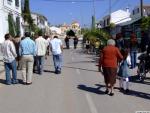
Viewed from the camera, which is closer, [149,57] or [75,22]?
[149,57]

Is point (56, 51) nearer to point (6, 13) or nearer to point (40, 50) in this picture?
point (40, 50)

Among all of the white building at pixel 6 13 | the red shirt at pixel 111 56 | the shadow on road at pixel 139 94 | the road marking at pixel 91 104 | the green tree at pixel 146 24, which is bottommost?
the road marking at pixel 91 104

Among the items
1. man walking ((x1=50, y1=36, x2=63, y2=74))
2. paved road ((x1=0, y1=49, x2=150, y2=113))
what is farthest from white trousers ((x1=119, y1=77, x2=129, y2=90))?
man walking ((x1=50, y1=36, x2=63, y2=74))

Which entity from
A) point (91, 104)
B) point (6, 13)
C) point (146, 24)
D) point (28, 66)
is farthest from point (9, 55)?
point (6, 13)

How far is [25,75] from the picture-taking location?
15.7 meters

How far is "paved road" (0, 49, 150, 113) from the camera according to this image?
34.9 feet

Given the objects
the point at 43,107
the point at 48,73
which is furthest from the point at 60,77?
the point at 43,107

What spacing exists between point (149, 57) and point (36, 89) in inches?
172

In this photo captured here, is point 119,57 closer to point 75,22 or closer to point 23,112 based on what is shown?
point 23,112

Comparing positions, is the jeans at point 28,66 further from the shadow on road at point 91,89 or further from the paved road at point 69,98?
the shadow on road at point 91,89

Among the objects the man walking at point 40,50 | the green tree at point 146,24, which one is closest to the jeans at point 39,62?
the man walking at point 40,50

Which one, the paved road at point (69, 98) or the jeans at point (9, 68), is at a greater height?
the jeans at point (9, 68)

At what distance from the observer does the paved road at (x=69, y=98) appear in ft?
34.9

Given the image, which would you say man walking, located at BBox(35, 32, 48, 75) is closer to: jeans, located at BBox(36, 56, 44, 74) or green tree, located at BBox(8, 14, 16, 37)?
jeans, located at BBox(36, 56, 44, 74)
